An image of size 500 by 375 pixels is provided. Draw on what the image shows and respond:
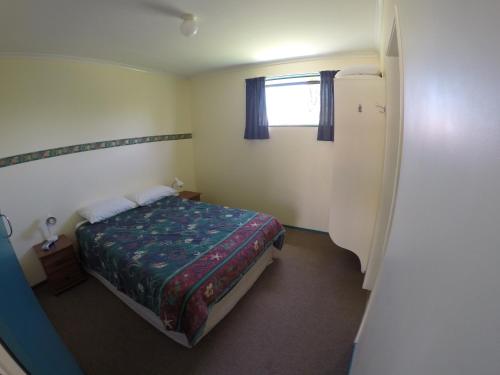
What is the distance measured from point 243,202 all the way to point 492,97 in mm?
3583

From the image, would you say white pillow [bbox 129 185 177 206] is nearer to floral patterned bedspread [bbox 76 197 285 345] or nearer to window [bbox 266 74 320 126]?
floral patterned bedspread [bbox 76 197 285 345]

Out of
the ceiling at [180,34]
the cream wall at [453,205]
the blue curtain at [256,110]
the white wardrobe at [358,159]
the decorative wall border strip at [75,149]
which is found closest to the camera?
the cream wall at [453,205]

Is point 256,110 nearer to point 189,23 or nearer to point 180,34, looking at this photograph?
point 180,34

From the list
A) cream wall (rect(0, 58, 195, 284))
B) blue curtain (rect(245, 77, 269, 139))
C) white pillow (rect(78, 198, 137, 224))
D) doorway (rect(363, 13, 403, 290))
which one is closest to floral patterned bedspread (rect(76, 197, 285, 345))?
white pillow (rect(78, 198, 137, 224))

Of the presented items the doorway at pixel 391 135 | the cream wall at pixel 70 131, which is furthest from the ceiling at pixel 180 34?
the doorway at pixel 391 135

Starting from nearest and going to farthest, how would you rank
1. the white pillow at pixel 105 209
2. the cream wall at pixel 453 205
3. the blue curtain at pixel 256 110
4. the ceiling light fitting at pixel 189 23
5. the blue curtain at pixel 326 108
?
the cream wall at pixel 453 205 → the ceiling light fitting at pixel 189 23 → the white pillow at pixel 105 209 → the blue curtain at pixel 326 108 → the blue curtain at pixel 256 110

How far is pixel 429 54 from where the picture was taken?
490mm

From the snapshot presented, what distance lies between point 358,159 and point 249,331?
175cm

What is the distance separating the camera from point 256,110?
319 centimetres

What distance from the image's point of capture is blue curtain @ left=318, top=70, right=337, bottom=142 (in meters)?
2.66

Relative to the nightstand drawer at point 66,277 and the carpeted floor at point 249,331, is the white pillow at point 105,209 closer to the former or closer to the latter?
the nightstand drawer at point 66,277

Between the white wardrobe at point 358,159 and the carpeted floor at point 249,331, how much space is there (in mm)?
538

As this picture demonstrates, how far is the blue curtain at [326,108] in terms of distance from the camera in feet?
8.74

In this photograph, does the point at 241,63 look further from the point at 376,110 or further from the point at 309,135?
the point at 376,110
